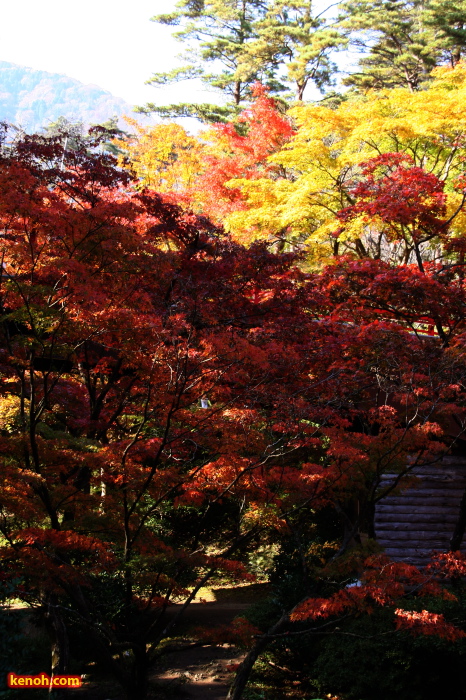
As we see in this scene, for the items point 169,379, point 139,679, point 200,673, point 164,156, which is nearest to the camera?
point 139,679

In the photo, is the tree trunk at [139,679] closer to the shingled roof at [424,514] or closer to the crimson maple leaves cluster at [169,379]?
the crimson maple leaves cluster at [169,379]

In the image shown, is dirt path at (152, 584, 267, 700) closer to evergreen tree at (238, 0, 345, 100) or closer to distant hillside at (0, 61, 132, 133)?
evergreen tree at (238, 0, 345, 100)

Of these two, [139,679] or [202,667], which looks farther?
[202,667]

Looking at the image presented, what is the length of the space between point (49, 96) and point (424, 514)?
168256 mm

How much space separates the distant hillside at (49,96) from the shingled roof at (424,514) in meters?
147

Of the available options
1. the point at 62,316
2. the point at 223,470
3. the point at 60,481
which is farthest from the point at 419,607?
the point at 62,316

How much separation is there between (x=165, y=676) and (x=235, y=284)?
6527 millimetres

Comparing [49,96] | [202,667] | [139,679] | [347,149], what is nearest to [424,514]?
[202,667]

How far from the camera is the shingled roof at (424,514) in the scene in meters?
11.1

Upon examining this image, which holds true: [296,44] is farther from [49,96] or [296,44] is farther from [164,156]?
[49,96]

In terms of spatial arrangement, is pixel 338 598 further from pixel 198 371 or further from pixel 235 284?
pixel 235 284

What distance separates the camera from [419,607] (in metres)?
8.05

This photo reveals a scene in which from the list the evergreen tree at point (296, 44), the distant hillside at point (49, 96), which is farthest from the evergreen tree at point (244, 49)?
the distant hillside at point (49, 96)

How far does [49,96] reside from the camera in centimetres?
15462
